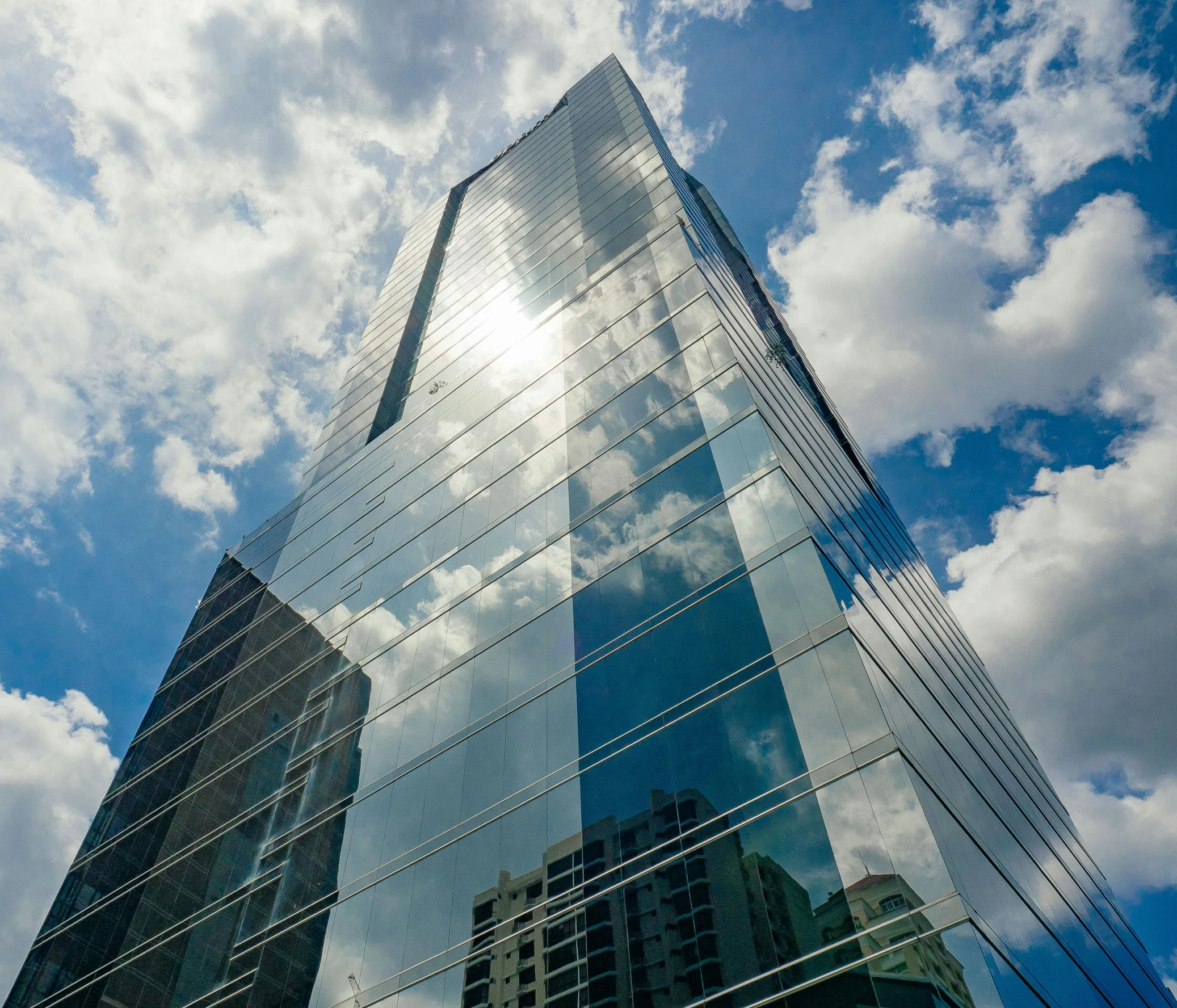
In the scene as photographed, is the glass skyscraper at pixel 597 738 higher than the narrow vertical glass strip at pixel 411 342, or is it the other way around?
the narrow vertical glass strip at pixel 411 342

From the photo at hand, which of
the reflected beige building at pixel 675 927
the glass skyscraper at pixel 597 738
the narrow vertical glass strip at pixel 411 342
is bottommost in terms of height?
the reflected beige building at pixel 675 927

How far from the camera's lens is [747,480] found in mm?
18828

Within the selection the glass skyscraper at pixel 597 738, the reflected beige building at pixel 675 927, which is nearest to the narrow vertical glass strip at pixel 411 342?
the glass skyscraper at pixel 597 738

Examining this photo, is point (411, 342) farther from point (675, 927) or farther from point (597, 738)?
point (675, 927)

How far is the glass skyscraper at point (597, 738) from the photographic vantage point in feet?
41.7

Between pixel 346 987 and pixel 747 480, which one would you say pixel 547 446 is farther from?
pixel 346 987

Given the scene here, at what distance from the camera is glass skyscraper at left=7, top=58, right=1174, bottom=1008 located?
12703mm

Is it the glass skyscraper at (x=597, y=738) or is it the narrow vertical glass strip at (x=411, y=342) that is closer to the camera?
the glass skyscraper at (x=597, y=738)

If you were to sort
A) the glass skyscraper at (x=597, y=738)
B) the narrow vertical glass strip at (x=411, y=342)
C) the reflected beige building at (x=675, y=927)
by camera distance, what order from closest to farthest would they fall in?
1. the reflected beige building at (x=675, y=927)
2. the glass skyscraper at (x=597, y=738)
3. the narrow vertical glass strip at (x=411, y=342)

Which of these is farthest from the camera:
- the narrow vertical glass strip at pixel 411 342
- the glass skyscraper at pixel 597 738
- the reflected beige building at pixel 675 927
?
the narrow vertical glass strip at pixel 411 342

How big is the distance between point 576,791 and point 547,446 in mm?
12371

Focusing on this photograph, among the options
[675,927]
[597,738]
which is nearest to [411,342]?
[597,738]

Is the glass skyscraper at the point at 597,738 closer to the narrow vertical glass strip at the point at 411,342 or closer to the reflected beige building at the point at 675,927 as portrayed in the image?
the reflected beige building at the point at 675,927

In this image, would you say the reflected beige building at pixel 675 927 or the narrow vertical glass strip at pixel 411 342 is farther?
the narrow vertical glass strip at pixel 411 342
